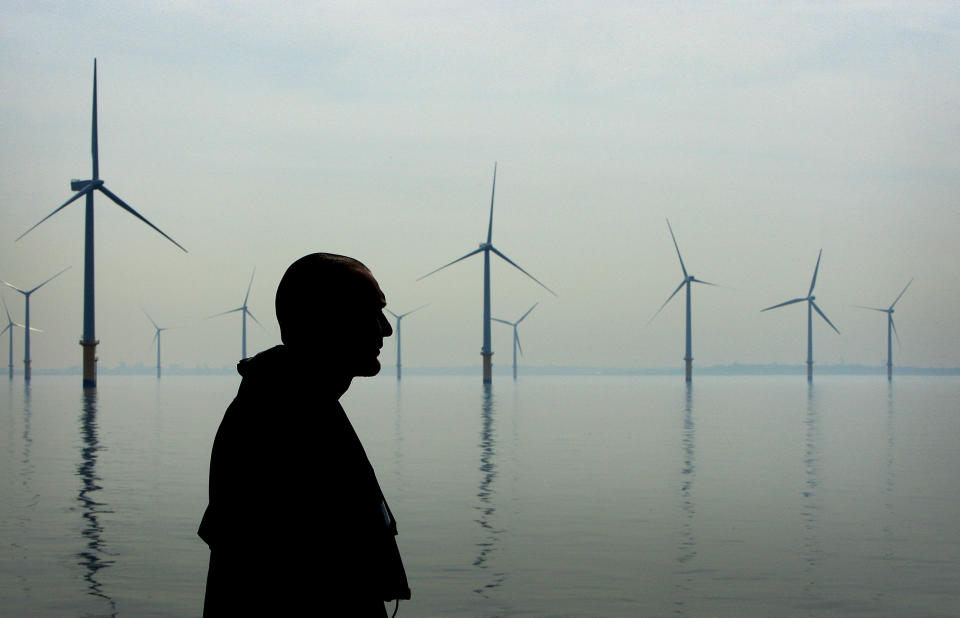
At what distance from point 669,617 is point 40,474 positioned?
793 inches

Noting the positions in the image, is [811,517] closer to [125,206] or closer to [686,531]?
[686,531]

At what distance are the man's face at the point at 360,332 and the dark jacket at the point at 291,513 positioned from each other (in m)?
0.17

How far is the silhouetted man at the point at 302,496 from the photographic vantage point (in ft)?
10.9

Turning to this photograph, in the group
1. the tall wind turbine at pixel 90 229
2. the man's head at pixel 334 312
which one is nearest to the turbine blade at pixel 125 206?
the tall wind turbine at pixel 90 229

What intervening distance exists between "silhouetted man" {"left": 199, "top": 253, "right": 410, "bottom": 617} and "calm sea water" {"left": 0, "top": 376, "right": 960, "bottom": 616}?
0.05 m

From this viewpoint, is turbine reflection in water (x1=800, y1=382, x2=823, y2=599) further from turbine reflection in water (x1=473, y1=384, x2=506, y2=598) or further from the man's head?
the man's head

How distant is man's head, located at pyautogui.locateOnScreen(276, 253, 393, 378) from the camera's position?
346 cm

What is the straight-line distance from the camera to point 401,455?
34.9 m

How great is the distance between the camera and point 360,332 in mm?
3514

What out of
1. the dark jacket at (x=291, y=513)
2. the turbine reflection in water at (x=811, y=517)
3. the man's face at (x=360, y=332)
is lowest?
the turbine reflection in water at (x=811, y=517)

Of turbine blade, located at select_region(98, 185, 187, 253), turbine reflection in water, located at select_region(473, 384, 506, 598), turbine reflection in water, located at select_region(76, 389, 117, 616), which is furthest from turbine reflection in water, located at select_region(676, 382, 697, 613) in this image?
turbine blade, located at select_region(98, 185, 187, 253)

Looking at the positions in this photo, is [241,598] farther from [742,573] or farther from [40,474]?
[40,474]

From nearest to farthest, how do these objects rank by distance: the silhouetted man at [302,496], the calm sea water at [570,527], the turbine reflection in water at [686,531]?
the silhouetted man at [302,496]
the calm sea water at [570,527]
the turbine reflection in water at [686,531]

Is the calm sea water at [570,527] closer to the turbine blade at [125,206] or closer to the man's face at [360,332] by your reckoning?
the man's face at [360,332]
